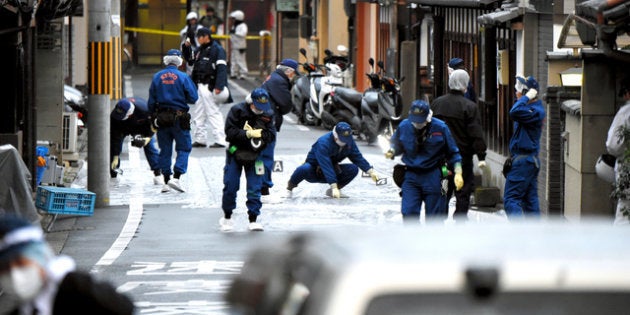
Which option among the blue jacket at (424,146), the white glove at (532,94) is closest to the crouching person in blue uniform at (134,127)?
the white glove at (532,94)

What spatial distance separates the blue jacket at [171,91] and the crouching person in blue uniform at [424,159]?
22.2 feet

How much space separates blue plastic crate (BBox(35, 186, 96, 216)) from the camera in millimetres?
17312

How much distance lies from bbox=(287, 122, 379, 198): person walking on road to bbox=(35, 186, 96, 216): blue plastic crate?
10.3 feet

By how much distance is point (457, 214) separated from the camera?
16.4 meters

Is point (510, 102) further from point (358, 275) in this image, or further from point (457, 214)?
point (358, 275)

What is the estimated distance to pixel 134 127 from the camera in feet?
72.5

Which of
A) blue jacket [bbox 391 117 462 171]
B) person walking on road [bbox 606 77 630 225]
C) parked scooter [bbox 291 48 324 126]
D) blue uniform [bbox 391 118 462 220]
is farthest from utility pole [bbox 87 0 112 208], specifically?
parked scooter [bbox 291 48 324 126]

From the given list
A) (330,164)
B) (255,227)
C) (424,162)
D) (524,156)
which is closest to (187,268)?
(424,162)

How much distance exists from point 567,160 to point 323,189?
16.8 feet

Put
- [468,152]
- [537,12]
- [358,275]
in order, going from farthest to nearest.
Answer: [537,12] → [468,152] → [358,275]

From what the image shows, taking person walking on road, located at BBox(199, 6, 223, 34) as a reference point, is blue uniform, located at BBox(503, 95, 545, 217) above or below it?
below

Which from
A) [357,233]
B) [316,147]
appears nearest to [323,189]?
[316,147]

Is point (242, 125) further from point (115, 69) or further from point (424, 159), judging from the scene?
point (115, 69)

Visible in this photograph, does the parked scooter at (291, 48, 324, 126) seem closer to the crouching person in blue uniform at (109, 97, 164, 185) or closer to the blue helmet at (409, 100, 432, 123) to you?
the crouching person in blue uniform at (109, 97, 164, 185)
